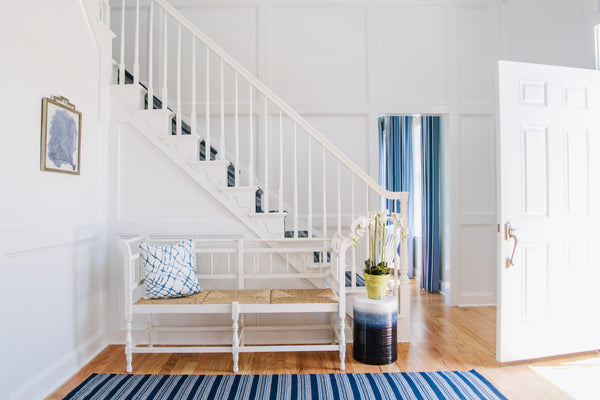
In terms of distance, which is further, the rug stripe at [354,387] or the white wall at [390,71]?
the white wall at [390,71]

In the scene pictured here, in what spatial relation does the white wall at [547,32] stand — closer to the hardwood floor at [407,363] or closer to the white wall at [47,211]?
the hardwood floor at [407,363]

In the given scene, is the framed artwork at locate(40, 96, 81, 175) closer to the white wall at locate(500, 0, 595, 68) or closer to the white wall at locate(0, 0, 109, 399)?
the white wall at locate(0, 0, 109, 399)

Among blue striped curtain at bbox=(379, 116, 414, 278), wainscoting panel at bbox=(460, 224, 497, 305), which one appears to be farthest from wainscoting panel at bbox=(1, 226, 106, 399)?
blue striped curtain at bbox=(379, 116, 414, 278)

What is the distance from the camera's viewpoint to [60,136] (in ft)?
7.29

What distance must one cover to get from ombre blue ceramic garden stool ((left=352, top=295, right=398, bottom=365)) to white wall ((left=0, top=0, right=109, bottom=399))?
1.93m

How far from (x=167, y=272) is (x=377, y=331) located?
4.93 feet

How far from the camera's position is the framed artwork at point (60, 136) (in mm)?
2080

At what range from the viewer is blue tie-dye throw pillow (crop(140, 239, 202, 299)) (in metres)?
2.48

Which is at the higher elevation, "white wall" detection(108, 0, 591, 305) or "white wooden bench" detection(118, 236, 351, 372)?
"white wall" detection(108, 0, 591, 305)

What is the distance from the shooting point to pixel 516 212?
7.88 ft

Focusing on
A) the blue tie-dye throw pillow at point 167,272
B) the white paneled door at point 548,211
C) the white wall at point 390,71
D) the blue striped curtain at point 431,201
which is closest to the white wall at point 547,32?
the white wall at point 390,71

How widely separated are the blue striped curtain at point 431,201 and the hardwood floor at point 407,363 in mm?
1441

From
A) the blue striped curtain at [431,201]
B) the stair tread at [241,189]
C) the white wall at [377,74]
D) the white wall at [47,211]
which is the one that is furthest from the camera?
the blue striped curtain at [431,201]

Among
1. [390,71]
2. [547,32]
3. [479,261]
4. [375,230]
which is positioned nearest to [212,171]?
[375,230]
